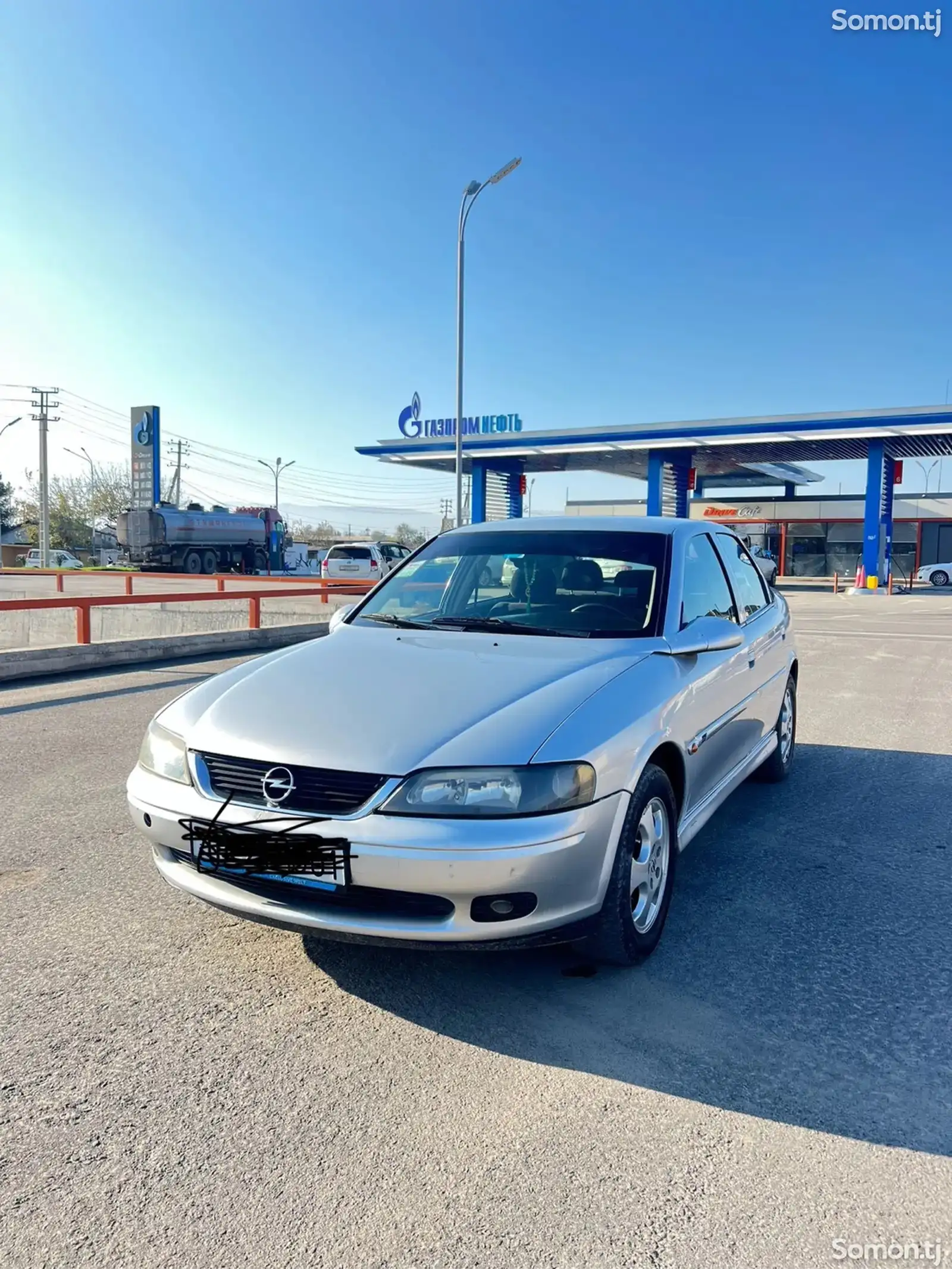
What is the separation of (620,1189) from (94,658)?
32.6 ft

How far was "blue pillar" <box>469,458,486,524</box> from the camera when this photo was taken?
134ft

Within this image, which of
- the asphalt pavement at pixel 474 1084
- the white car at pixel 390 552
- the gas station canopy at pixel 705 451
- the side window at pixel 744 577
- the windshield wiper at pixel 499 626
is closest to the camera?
the asphalt pavement at pixel 474 1084

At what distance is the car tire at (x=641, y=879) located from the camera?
9.68ft

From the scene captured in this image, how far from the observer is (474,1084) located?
2.55m

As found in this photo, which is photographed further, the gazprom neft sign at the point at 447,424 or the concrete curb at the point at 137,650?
the gazprom neft sign at the point at 447,424

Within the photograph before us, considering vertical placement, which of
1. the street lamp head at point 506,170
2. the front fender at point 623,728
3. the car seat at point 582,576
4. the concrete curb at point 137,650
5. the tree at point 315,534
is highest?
the street lamp head at point 506,170

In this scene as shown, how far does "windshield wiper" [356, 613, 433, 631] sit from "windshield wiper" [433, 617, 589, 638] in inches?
2.3

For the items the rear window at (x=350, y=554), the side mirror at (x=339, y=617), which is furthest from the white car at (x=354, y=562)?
the side mirror at (x=339, y=617)

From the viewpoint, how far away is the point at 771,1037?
2801 mm

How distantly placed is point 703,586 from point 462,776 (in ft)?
7.33

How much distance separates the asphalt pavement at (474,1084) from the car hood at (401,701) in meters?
0.85

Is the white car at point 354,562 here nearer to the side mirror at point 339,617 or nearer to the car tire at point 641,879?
the side mirror at point 339,617

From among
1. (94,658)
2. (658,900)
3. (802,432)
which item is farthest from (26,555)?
(658,900)

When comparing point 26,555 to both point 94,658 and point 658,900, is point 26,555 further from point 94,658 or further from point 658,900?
point 658,900
